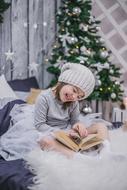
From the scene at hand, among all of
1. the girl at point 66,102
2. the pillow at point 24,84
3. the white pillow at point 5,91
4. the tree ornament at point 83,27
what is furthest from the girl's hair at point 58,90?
the tree ornament at point 83,27

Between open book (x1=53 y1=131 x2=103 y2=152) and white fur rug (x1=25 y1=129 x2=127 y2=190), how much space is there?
157mm

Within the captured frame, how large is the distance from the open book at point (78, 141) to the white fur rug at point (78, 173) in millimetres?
157

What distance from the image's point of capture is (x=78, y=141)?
2.22 metres

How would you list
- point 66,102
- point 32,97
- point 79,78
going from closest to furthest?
1. point 79,78
2. point 66,102
3. point 32,97

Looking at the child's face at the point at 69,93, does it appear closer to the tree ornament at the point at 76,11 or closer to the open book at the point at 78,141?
the open book at the point at 78,141

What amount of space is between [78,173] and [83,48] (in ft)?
7.52

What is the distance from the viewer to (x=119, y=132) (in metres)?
2.51

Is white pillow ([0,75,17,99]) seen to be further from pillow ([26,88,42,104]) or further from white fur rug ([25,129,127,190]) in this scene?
white fur rug ([25,129,127,190])

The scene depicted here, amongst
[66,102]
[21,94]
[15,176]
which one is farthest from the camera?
[21,94]

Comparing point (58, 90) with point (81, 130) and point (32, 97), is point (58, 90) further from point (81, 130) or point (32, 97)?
point (32, 97)

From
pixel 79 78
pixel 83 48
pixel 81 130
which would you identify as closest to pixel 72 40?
Answer: pixel 83 48

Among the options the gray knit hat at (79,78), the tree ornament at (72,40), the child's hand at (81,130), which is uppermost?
the tree ornament at (72,40)

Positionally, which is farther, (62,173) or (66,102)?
(66,102)

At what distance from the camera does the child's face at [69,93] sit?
248 centimetres
